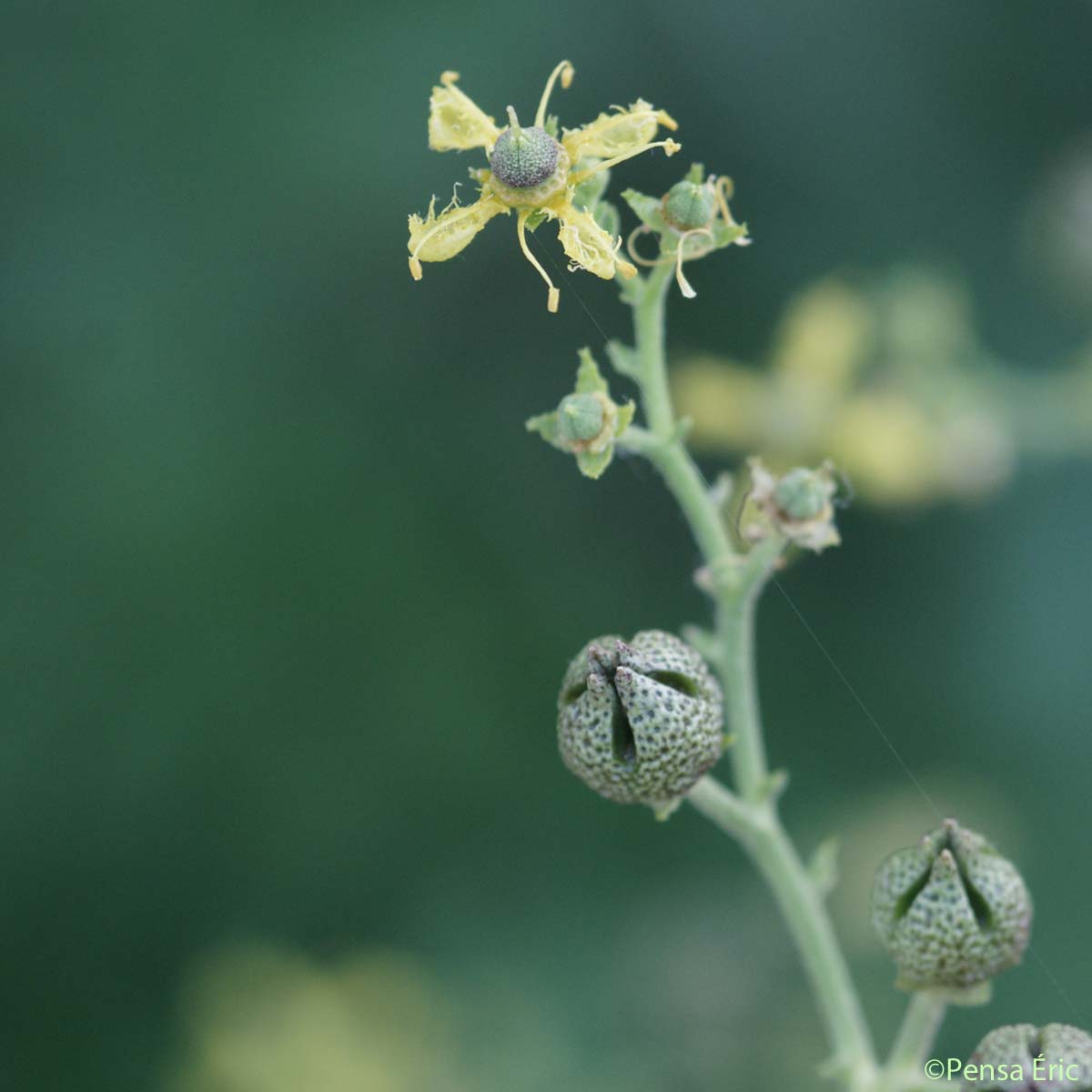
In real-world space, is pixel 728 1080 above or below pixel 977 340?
below

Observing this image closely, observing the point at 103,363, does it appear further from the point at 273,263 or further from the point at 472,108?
the point at 472,108

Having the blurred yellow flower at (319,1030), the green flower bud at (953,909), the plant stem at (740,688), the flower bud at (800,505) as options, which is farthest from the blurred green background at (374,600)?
the flower bud at (800,505)

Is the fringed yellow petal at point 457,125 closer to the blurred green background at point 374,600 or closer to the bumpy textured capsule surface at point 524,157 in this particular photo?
the bumpy textured capsule surface at point 524,157

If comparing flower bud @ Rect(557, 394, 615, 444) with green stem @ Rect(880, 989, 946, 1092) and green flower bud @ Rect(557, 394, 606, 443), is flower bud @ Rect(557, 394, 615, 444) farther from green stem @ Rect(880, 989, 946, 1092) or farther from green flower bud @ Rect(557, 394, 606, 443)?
green stem @ Rect(880, 989, 946, 1092)

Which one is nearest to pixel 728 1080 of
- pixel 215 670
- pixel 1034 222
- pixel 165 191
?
pixel 215 670

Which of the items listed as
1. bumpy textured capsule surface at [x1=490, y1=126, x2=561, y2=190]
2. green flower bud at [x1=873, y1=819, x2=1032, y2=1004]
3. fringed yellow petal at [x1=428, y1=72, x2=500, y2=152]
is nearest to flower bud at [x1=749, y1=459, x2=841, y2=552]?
green flower bud at [x1=873, y1=819, x2=1032, y2=1004]
